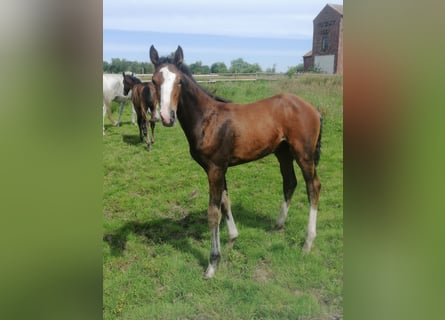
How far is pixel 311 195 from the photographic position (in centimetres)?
284

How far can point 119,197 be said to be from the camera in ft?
8.70

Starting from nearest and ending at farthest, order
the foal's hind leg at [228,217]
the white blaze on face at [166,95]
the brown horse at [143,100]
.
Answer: the white blaze on face at [166,95] → the brown horse at [143,100] → the foal's hind leg at [228,217]

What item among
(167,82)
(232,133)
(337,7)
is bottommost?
(232,133)

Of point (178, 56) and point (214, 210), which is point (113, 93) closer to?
point (178, 56)

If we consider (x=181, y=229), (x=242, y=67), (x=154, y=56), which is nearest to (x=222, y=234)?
(x=181, y=229)

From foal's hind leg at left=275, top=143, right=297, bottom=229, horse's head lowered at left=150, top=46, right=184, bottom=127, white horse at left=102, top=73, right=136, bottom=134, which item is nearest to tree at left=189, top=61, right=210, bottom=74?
horse's head lowered at left=150, top=46, right=184, bottom=127

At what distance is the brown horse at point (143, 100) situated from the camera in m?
2.63

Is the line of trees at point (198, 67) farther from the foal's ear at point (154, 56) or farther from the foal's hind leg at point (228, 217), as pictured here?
the foal's hind leg at point (228, 217)

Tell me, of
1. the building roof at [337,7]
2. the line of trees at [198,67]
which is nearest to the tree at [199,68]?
the line of trees at [198,67]

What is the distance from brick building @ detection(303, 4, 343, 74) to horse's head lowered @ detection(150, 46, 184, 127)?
2.67 feet

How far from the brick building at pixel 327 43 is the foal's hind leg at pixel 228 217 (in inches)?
36.9

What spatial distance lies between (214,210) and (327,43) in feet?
4.05
